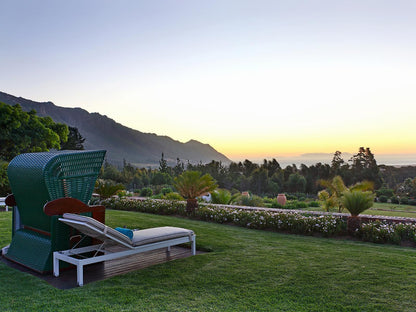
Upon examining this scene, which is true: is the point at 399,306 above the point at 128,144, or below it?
below

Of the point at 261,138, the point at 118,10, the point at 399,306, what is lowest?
the point at 399,306

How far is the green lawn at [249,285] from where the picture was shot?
3.67 m

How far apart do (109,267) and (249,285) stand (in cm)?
219

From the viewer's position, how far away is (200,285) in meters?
4.30

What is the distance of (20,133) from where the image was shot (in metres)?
17.6

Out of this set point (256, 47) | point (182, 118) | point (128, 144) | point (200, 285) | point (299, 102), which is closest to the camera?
point (200, 285)

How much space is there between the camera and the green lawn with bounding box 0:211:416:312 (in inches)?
144

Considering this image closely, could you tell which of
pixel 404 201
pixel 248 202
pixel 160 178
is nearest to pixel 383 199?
pixel 404 201

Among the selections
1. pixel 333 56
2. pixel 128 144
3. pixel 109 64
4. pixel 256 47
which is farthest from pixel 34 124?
pixel 128 144

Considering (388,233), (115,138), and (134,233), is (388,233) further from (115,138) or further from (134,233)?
(115,138)

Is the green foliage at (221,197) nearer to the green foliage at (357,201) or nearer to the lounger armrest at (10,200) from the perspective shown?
the green foliage at (357,201)

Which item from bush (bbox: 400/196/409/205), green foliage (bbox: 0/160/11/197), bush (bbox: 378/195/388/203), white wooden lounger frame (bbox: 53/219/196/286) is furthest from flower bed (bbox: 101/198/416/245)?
bush (bbox: 378/195/388/203)

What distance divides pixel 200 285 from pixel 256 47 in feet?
34.5

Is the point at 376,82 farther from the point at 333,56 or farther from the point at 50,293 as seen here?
the point at 50,293
